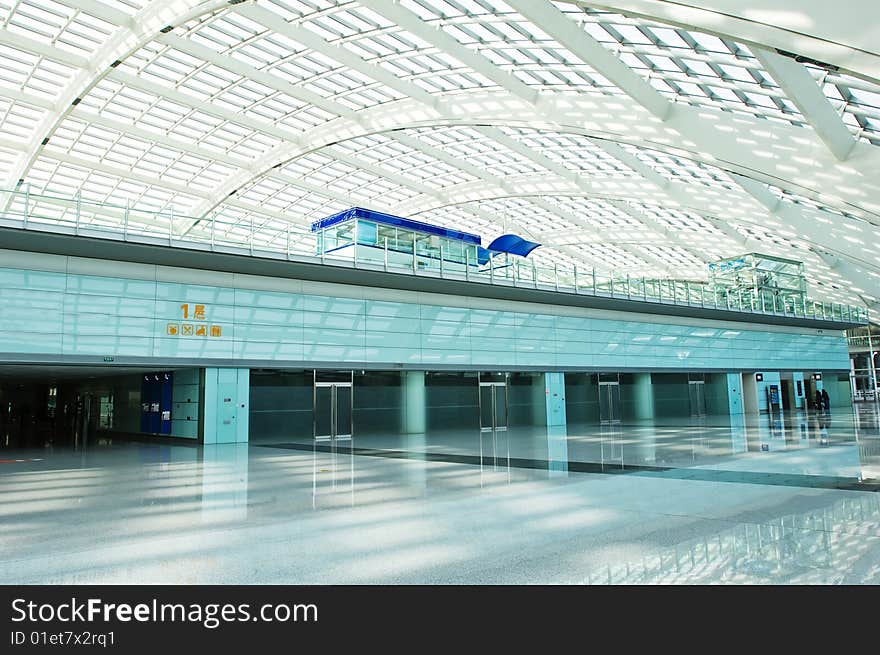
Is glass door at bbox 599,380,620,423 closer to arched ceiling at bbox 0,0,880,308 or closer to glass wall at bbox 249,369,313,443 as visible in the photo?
arched ceiling at bbox 0,0,880,308

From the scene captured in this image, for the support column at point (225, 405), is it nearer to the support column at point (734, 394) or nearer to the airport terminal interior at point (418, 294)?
the airport terminal interior at point (418, 294)

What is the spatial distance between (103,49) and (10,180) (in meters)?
14.2

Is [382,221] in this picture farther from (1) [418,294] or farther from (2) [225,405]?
(2) [225,405]

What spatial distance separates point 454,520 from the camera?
299 inches

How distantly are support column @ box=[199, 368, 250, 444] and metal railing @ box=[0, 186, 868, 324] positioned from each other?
4.55 meters

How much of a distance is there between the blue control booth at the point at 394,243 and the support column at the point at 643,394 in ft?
51.9

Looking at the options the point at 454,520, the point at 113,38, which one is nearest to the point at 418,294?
the point at 113,38

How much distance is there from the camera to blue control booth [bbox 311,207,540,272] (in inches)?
928

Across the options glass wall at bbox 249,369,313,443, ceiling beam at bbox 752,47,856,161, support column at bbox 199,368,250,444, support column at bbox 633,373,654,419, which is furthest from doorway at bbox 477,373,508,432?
ceiling beam at bbox 752,47,856,161

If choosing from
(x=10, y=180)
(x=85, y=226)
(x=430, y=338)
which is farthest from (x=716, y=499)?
(x=10, y=180)

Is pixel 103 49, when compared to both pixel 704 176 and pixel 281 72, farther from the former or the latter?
pixel 704 176

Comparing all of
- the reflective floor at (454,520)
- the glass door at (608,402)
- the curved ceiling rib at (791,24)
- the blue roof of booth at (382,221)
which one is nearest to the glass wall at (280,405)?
the blue roof of booth at (382,221)

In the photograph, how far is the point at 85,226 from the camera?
18094mm
